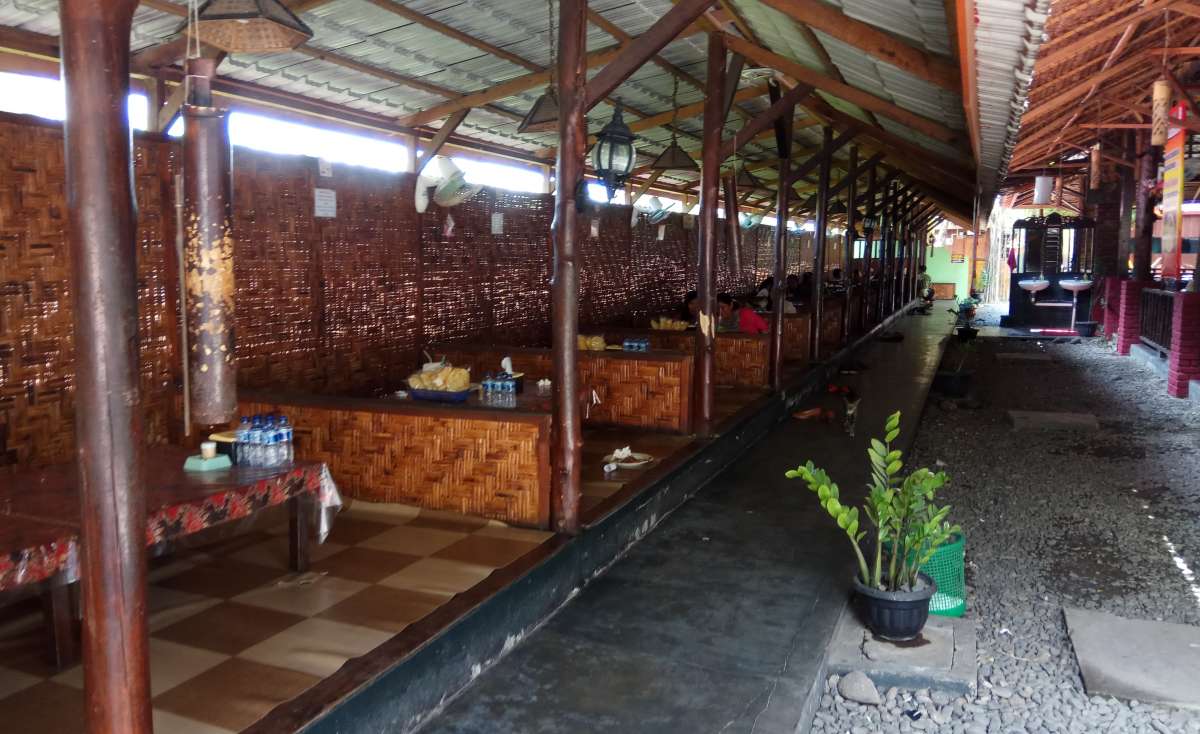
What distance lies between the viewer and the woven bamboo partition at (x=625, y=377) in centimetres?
697

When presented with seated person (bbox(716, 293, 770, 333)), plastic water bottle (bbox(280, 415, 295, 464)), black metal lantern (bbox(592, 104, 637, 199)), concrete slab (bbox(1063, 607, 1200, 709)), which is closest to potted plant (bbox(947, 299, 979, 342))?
seated person (bbox(716, 293, 770, 333))

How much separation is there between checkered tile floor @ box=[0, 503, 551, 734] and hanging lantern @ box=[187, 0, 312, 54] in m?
2.05

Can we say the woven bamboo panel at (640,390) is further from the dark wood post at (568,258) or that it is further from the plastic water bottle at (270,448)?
the plastic water bottle at (270,448)

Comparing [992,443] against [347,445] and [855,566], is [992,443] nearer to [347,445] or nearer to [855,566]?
[855,566]

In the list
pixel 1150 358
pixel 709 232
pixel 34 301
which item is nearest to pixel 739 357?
pixel 709 232

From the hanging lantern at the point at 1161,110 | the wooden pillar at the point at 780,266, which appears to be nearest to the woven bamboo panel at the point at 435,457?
the wooden pillar at the point at 780,266

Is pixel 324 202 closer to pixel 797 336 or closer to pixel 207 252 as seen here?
pixel 207 252

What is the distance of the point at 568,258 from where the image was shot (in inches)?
176

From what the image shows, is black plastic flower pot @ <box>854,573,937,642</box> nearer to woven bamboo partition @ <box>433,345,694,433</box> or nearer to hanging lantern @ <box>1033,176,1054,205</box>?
woven bamboo partition @ <box>433,345,694,433</box>

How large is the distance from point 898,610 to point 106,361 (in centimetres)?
327

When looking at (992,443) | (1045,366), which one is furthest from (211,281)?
(1045,366)

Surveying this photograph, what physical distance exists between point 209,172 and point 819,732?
2871 millimetres

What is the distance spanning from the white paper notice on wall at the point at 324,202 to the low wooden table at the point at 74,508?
2.45 meters

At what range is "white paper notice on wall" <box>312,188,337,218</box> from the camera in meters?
5.75
